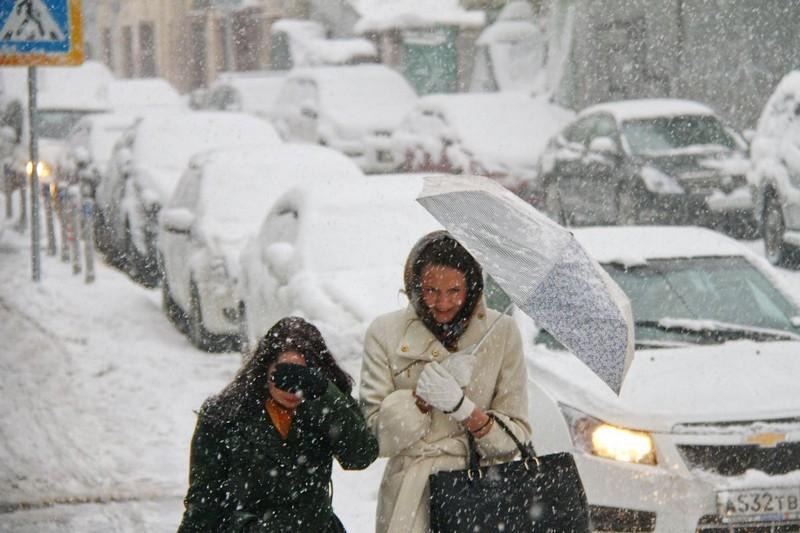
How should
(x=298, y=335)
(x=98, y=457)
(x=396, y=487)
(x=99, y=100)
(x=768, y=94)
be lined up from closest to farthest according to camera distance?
(x=298, y=335)
(x=396, y=487)
(x=98, y=457)
(x=768, y=94)
(x=99, y=100)

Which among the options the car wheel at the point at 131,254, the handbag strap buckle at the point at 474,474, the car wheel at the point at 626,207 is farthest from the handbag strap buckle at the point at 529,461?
the car wheel at the point at 626,207

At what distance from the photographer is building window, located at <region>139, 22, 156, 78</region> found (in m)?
47.7

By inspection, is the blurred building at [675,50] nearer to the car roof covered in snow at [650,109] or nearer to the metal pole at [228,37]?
the car roof covered in snow at [650,109]

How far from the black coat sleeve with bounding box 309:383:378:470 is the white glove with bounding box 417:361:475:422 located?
0.57 feet

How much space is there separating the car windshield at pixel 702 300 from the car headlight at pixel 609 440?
33.5 inches

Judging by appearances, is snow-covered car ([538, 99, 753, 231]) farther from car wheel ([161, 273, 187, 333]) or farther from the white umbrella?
the white umbrella

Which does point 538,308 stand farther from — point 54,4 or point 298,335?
point 54,4

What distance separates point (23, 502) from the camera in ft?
22.2

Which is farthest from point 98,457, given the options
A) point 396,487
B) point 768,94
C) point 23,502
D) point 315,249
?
point 768,94

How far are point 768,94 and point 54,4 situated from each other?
14121 millimetres

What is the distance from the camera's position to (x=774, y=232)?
14586 millimetres

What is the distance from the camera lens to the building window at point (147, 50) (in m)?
47.7

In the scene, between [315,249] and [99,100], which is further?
[99,100]

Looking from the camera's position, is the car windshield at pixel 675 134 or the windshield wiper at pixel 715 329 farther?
the car windshield at pixel 675 134
